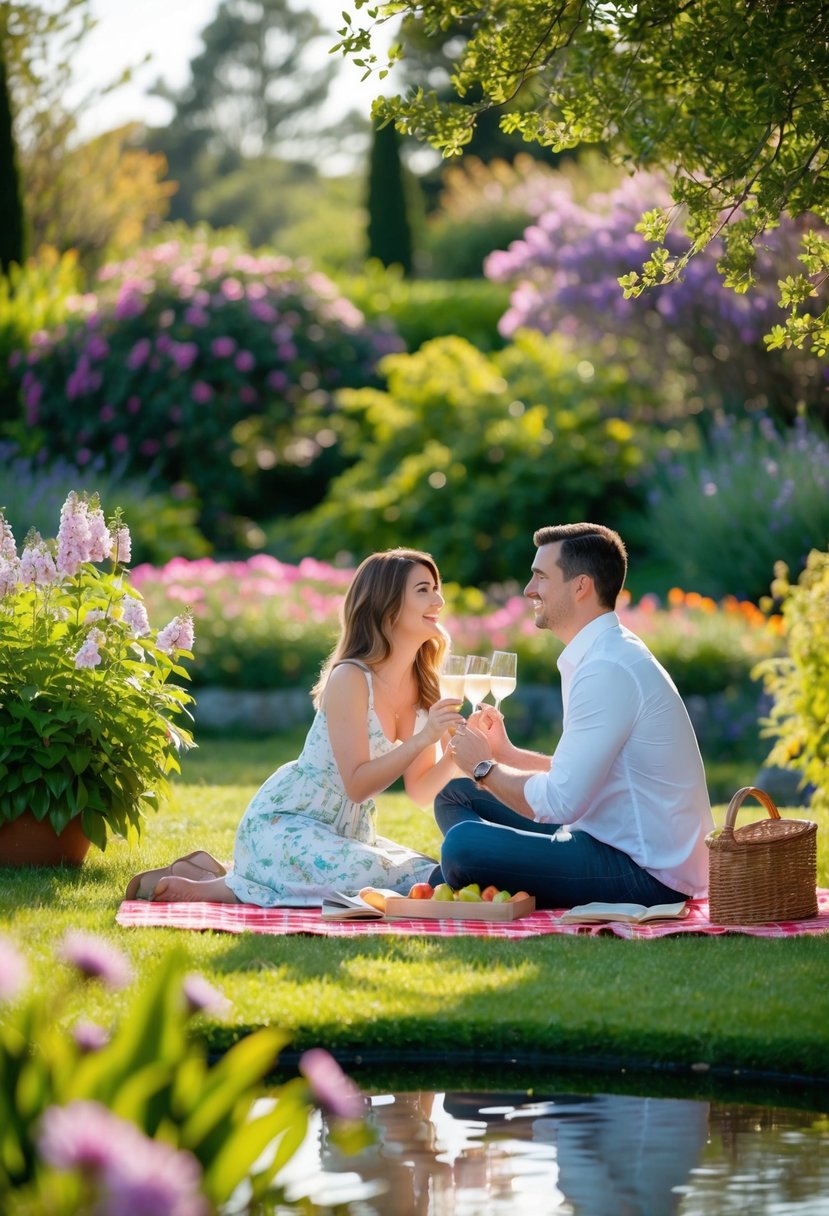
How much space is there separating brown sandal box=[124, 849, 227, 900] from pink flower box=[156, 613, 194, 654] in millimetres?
694

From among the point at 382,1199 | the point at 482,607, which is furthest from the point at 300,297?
the point at 382,1199

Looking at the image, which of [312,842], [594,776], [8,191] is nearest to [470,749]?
[594,776]

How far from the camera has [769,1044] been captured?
4113mm

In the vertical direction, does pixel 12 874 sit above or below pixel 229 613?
below

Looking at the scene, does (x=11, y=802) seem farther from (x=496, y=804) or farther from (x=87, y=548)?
(x=496, y=804)

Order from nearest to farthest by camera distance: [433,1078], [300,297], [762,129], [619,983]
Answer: [433,1078] < [619,983] < [762,129] < [300,297]

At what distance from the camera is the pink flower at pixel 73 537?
566 centimetres

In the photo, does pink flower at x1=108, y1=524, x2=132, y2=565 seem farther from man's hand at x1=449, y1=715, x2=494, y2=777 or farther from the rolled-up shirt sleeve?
the rolled-up shirt sleeve

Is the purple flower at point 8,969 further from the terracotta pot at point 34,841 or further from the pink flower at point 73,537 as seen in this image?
the terracotta pot at point 34,841

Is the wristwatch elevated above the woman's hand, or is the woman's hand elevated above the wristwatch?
the woman's hand

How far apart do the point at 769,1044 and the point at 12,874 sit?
281 cm

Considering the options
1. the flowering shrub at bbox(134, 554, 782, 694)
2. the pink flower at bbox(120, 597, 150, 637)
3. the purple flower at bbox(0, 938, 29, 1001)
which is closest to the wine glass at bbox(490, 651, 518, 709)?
the pink flower at bbox(120, 597, 150, 637)

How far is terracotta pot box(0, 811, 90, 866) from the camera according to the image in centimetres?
597

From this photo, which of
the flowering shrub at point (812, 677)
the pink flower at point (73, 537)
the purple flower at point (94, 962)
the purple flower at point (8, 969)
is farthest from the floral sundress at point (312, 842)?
the purple flower at point (8, 969)
